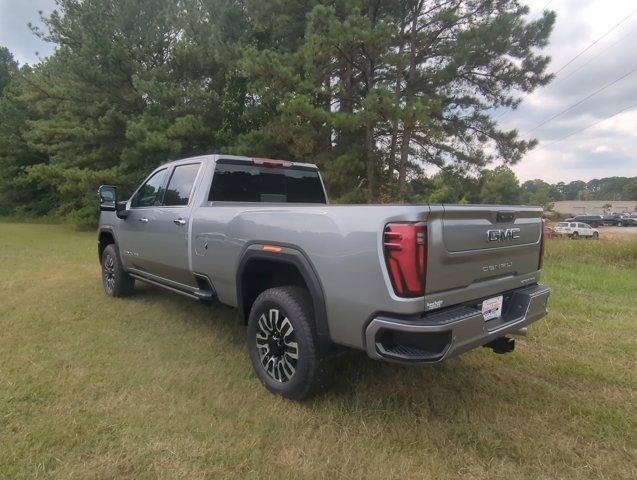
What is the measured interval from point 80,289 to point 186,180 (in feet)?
10.5

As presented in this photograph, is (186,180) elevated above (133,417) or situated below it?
above

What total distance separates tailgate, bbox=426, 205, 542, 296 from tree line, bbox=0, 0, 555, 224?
29.8 ft

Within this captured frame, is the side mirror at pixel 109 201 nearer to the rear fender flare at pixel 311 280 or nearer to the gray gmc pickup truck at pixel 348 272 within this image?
the gray gmc pickup truck at pixel 348 272

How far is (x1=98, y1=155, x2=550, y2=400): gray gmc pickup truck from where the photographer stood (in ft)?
7.55

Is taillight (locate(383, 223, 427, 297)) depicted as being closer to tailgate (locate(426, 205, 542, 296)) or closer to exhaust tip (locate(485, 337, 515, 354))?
tailgate (locate(426, 205, 542, 296))

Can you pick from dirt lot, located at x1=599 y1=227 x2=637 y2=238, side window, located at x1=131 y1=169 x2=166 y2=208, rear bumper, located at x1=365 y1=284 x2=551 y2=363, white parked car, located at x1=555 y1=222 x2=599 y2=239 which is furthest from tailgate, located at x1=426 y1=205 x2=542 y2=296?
white parked car, located at x1=555 y1=222 x2=599 y2=239

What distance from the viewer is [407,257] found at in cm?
225

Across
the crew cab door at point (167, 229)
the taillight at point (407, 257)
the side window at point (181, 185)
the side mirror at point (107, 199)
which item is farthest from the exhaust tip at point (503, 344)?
the side mirror at point (107, 199)

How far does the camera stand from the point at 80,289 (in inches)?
246

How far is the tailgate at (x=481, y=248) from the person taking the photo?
7.68 feet

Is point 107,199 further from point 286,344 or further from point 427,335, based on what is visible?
point 427,335

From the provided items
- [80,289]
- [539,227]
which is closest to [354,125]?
[80,289]

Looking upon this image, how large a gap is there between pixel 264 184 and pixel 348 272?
2308mm

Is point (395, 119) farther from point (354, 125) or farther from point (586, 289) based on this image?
point (586, 289)
